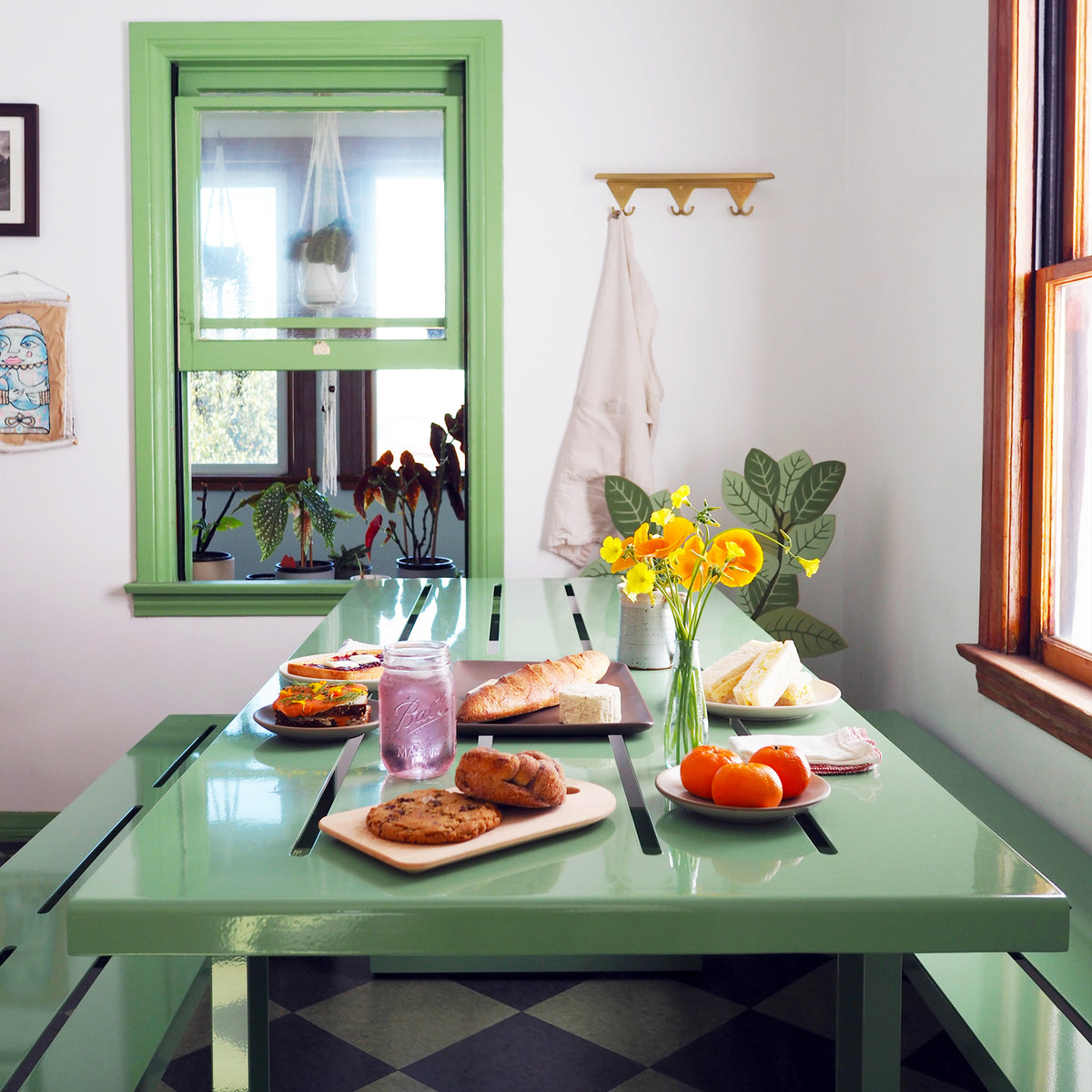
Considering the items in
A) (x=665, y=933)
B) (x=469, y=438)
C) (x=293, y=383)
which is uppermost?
(x=293, y=383)

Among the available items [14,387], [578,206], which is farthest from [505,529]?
[14,387]

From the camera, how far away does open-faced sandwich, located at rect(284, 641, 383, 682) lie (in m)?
1.68

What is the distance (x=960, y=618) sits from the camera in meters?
2.40

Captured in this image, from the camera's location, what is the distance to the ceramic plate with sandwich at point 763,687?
156cm

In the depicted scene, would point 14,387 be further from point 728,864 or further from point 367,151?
point 728,864

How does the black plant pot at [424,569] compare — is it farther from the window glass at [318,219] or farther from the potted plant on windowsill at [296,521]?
the window glass at [318,219]

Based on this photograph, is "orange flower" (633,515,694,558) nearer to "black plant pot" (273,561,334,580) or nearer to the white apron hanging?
the white apron hanging

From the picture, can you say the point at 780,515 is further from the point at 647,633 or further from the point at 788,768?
the point at 788,768

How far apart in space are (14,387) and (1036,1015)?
296 cm

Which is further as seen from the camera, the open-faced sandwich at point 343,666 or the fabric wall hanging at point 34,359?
the fabric wall hanging at point 34,359

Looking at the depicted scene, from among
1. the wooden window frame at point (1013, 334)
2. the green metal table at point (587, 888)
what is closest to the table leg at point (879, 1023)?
Result: the green metal table at point (587, 888)

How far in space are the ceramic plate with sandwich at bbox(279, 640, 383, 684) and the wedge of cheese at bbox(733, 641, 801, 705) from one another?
52cm

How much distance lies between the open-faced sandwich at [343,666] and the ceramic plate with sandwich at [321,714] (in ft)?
0.42

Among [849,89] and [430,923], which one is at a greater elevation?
[849,89]
